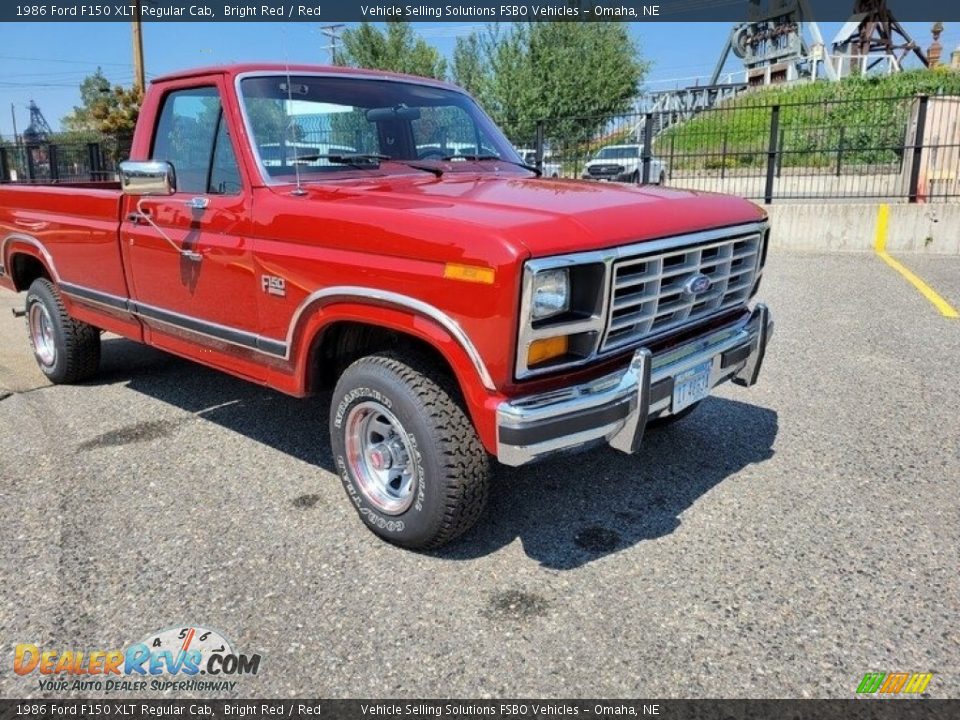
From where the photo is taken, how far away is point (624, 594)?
9.53ft

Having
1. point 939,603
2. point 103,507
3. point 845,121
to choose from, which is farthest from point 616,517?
point 845,121

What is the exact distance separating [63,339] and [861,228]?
10.8 m

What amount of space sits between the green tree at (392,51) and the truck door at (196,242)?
34.5 m

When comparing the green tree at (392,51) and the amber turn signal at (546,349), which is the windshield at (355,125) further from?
the green tree at (392,51)

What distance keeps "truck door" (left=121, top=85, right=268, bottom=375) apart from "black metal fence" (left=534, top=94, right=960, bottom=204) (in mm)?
11064

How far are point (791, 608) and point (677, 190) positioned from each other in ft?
6.45

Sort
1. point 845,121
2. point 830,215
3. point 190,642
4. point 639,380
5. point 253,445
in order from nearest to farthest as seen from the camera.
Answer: point 190,642
point 639,380
point 253,445
point 830,215
point 845,121

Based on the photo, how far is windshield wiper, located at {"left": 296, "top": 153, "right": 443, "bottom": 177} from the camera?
3730mm

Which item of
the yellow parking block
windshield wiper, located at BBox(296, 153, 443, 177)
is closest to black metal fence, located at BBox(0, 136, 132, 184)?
windshield wiper, located at BBox(296, 153, 443, 177)

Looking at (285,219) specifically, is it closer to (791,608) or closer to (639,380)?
(639,380)

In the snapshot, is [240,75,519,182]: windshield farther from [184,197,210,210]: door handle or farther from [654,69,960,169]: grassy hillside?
[654,69,960,169]: grassy hillside

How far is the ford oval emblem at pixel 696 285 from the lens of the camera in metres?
3.22

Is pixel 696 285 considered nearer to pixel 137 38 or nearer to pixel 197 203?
pixel 197 203

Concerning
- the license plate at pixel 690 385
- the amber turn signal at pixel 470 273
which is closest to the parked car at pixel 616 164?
the license plate at pixel 690 385
